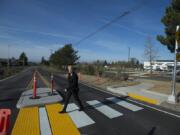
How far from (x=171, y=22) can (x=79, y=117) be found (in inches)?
591

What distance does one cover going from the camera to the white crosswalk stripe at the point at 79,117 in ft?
19.7

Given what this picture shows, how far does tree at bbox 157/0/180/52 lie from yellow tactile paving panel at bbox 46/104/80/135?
14.6 meters

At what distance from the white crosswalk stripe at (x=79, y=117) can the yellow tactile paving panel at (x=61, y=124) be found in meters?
0.18

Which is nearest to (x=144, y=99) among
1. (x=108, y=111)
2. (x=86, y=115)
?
(x=108, y=111)

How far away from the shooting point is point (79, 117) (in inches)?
262

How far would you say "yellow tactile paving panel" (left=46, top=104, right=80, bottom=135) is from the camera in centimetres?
520

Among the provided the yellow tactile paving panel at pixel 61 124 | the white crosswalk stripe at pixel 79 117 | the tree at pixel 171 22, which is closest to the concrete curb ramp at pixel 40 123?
the yellow tactile paving panel at pixel 61 124

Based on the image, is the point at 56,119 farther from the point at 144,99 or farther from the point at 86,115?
the point at 144,99

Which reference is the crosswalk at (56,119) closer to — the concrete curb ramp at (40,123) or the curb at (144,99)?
the concrete curb ramp at (40,123)

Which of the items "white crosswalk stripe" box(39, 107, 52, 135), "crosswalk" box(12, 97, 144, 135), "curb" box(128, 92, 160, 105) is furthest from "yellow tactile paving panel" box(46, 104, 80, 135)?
"curb" box(128, 92, 160, 105)

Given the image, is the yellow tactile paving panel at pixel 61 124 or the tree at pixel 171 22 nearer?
the yellow tactile paving panel at pixel 61 124

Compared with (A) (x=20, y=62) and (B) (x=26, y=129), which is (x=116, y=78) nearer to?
(B) (x=26, y=129)

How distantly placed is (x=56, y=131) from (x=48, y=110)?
102 inches

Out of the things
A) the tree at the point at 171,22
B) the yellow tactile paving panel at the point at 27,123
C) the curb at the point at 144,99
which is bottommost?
the curb at the point at 144,99
